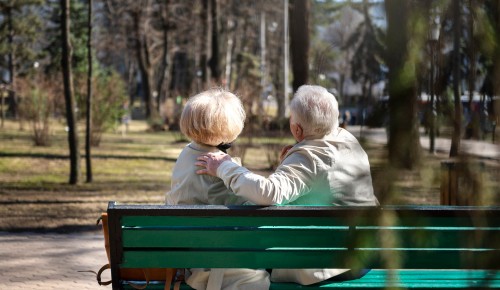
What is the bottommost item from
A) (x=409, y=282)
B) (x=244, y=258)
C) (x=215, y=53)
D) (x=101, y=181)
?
(x=101, y=181)

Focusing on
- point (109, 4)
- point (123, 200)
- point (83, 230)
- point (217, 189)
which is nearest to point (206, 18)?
point (109, 4)

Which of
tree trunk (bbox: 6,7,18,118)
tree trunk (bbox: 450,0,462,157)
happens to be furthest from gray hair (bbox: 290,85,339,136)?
tree trunk (bbox: 6,7,18,118)

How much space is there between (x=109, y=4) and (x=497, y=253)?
43.4m

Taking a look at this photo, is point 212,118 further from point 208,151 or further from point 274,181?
point 274,181

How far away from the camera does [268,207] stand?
3217 mm

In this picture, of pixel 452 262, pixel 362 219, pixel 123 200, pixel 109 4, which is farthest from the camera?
pixel 109 4

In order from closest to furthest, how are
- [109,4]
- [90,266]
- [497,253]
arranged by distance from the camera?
[497,253]
[90,266]
[109,4]

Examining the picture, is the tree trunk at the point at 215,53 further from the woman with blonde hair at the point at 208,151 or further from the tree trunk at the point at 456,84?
the tree trunk at the point at 456,84

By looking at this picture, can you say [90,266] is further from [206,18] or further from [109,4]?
[109,4]

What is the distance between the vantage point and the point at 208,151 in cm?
365

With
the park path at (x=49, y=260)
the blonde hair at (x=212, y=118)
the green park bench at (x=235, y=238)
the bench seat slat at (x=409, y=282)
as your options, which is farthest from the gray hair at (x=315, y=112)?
the park path at (x=49, y=260)

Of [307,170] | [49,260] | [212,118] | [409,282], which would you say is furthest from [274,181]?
[49,260]

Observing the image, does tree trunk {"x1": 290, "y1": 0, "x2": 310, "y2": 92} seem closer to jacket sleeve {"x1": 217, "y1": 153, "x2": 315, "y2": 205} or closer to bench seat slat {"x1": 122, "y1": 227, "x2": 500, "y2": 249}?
jacket sleeve {"x1": 217, "y1": 153, "x2": 315, "y2": 205}

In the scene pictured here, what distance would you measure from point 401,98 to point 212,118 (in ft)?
6.71
